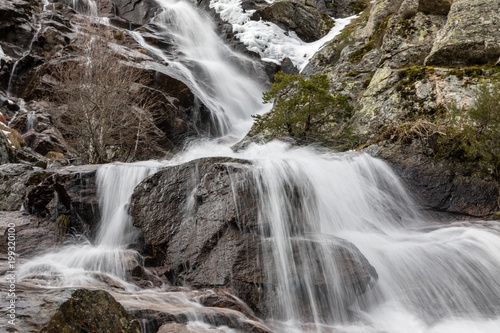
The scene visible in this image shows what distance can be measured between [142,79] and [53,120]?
4308 millimetres

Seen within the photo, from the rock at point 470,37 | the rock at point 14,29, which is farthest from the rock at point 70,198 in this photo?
the rock at point 14,29

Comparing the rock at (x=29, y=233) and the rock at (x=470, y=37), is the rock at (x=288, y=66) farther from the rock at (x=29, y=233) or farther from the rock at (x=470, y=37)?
the rock at (x=29, y=233)

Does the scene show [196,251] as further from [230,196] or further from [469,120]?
[469,120]

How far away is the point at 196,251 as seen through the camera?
4.89m

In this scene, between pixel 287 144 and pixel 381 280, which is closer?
pixel 381 280

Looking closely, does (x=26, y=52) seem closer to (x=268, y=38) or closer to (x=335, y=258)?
(x=268, y=38)

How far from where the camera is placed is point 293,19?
25969 millimetres

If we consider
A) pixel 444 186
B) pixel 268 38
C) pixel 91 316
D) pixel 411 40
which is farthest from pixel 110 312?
pixel 268 38

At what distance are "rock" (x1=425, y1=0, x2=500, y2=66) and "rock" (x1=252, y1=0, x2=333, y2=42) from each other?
1850cm

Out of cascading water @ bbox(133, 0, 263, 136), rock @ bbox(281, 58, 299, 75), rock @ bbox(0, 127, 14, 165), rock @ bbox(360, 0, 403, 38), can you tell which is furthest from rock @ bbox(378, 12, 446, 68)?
rock @ bbox(281, 58, 299, 75)

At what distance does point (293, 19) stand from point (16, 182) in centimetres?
2377

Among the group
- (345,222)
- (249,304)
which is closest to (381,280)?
(345,222)

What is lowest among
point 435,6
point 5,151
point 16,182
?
point 16,182

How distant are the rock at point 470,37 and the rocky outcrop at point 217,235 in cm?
584
